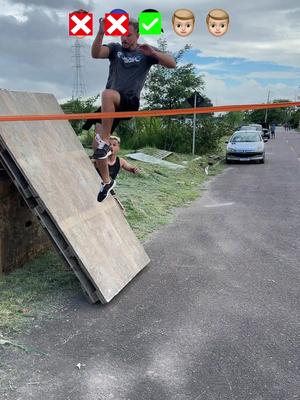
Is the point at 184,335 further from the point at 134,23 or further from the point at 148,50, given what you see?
the point at 134,23

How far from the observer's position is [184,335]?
3912 millimetres

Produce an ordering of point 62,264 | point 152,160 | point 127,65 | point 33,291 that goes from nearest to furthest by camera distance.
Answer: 1. point 127,65
2. point 33,291
3. point 62,264
4. point 152,160

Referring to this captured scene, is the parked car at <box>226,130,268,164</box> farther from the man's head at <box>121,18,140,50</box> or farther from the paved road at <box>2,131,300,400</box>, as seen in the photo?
the man's head at <box>121,18,140,50</box>

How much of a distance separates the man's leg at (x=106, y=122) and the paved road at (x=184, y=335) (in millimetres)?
1391

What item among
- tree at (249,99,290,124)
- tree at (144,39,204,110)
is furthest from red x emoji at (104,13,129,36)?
tree at (249,99,290,124)

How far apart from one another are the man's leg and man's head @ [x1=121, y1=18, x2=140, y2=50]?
1.38 ft

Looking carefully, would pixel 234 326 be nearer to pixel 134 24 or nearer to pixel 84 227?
pixel 84 227

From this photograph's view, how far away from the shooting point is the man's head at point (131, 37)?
384 cm

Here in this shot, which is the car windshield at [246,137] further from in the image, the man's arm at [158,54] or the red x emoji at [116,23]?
the red x emoji at [116,23]

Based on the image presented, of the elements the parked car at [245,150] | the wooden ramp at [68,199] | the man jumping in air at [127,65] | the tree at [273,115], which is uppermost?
the man jumping in air at [127,65]

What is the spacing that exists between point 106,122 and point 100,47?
0.76 m

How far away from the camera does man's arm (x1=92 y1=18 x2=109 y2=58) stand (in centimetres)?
364

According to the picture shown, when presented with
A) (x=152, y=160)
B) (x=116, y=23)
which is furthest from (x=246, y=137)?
(x=116, y=23)

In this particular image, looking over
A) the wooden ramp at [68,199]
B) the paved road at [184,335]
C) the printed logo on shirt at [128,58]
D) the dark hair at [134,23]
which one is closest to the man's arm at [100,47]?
the printed logo on shirt at [128,58]
